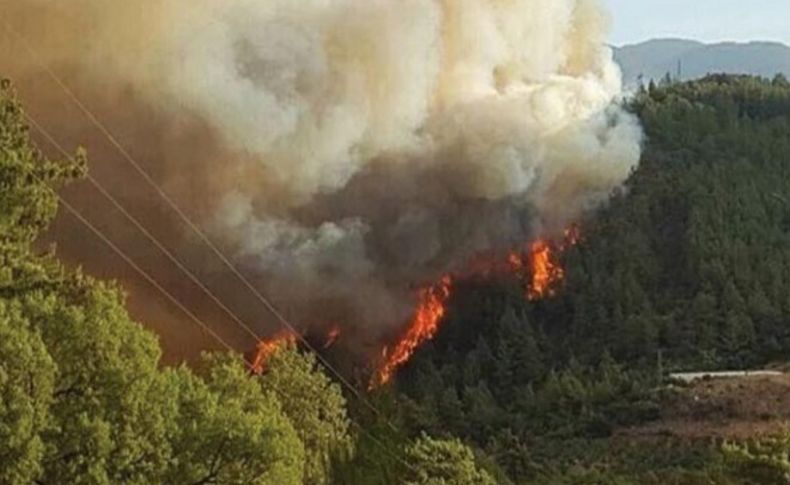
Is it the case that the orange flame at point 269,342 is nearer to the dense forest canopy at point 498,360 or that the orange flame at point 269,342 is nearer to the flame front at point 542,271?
the dense forest canopy at point 498,360

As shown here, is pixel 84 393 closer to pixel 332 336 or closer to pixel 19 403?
pixel 19 403

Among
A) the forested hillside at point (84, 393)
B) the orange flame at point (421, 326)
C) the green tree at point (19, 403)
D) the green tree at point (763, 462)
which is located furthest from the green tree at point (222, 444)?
the orange flame at point (421, 326)

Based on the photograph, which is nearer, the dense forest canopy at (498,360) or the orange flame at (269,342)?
the dense forest canopy at (498,360)

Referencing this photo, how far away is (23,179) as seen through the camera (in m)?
19.8

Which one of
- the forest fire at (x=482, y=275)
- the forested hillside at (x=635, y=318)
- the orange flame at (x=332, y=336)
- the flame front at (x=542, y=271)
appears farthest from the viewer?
the flame front at (x=542, y=271)

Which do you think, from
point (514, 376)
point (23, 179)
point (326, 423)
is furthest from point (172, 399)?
point (514, 376)

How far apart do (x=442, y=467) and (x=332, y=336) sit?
109ft

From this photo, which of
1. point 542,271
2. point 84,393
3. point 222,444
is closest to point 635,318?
point 542,271

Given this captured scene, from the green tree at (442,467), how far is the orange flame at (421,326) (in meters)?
32.2

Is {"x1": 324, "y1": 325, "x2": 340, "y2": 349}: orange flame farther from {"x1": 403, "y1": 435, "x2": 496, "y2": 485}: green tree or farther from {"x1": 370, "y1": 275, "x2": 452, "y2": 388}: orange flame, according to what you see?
{"x1": 403, "y1": 435, "x2": 496, "y2": 485}: green tree

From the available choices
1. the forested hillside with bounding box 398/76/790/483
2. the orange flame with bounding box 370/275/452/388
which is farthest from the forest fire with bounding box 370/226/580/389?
the forested hillside with bounding box 398/76/790/483

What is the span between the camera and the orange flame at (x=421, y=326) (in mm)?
66688

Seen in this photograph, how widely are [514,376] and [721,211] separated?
64.1 feet

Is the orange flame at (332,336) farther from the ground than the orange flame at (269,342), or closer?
farther from the ground
